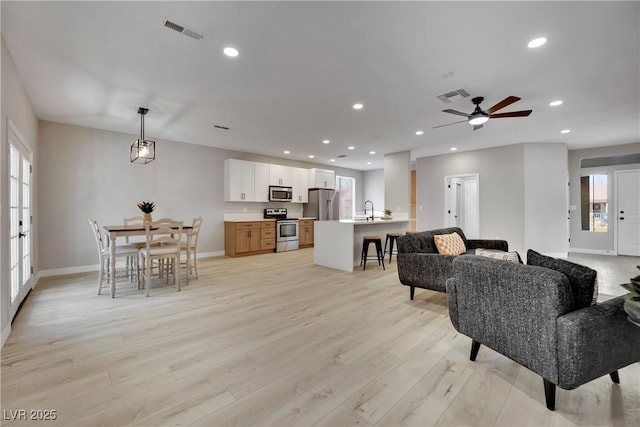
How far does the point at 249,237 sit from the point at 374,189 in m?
5.61

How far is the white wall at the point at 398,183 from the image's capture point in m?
7.23

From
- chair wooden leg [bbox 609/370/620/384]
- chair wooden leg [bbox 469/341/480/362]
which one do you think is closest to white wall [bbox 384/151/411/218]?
chair wooden leg [bbox 469/341/480/362]

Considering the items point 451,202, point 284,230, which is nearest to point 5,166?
point 284,230

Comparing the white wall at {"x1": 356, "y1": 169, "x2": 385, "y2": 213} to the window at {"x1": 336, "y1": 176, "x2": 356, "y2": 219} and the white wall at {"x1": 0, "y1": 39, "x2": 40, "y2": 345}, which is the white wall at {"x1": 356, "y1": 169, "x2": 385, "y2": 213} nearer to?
the window at {"x1": 336, "y1": 176, "x2": 356, "y2": 219}

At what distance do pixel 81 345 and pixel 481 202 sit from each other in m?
8.07

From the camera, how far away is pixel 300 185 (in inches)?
339

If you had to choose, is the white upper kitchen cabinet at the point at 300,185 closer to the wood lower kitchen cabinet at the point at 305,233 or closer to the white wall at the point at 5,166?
the wood lower kitchen cabinet at the point at 305,233

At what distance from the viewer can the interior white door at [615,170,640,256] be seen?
6.63 m

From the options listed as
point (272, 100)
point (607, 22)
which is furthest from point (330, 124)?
point (607, 22)

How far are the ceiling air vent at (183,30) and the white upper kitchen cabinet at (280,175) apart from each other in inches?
210

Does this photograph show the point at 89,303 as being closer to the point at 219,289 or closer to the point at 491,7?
the point at 219,289

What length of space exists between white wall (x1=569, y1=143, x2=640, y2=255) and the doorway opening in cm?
240

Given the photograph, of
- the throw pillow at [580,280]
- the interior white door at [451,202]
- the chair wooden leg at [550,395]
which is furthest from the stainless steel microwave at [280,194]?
the chair wooden leg at [550,395]

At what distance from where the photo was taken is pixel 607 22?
2346 millimetres
